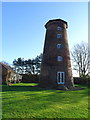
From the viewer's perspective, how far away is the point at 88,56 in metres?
36.0

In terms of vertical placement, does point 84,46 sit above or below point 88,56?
above

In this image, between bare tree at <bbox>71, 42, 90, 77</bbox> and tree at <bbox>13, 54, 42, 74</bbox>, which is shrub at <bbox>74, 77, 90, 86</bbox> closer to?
bare tree at <bbox>71, 42, 90, 77</bbox>

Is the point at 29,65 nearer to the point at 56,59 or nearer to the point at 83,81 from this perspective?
the point at 83,81

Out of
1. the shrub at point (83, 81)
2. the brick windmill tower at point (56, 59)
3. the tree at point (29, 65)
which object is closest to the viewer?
the brick windmill tower at point (56, 59)

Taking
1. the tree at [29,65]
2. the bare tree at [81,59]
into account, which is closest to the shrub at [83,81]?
the bare tree at [81,59]

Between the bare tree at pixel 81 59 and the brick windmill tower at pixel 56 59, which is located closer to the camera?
the brick windmill tower at pixel 56 59

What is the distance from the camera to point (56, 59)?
62.7 ft

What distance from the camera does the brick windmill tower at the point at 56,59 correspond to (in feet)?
61.4

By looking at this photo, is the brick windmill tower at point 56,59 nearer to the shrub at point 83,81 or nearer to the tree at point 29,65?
the shrub at point 83,81

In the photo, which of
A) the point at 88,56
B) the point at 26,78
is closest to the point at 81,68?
the point at 88,56

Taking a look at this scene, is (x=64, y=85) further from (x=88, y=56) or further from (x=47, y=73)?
(x=88, y=56)

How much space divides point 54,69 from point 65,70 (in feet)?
5.58

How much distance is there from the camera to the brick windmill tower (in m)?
18.7

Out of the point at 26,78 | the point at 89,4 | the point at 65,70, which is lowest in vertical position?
the point at 26,78
